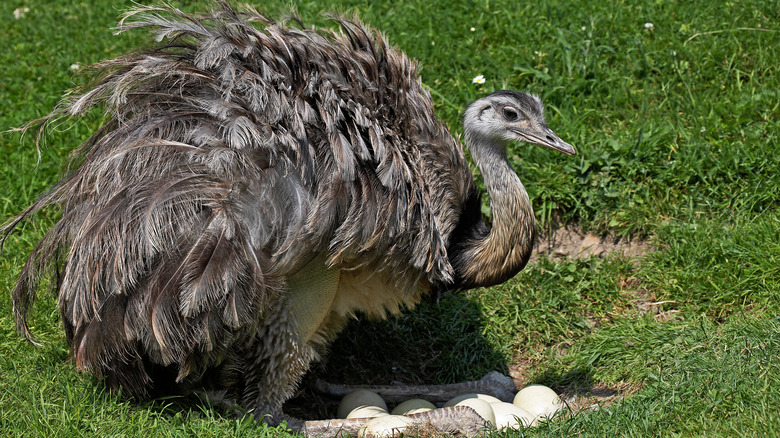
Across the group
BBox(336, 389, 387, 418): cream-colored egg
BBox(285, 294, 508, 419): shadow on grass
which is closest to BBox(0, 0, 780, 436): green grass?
BBox(285, 294, 508, 419): shadow on grass

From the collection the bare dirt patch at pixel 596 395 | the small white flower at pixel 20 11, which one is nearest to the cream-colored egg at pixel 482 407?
the bare dirt patch at pixel 596 395

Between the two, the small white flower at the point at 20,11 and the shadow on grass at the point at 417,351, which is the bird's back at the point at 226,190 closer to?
the shadow on grass at the point at 417,351

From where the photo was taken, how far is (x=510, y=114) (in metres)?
5.06

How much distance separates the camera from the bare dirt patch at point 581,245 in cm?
607

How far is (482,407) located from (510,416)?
16cm

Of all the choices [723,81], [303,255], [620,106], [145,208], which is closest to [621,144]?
[620,106]

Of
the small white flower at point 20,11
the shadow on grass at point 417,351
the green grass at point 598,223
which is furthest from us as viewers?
the small white flower at point 20,11

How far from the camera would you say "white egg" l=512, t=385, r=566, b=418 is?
482cm

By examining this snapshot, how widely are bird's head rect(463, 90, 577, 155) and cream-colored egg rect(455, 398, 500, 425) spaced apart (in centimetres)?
149

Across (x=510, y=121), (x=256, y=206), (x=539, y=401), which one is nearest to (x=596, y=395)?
(x=539, y=401)

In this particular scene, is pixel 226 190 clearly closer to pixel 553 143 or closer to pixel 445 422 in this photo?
pixel 445 422

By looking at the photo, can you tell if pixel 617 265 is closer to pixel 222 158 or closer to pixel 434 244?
pixel 434 244

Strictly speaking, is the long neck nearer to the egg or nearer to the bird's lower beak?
the bird's lower beak

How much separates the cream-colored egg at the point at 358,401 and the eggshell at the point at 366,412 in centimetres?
11
